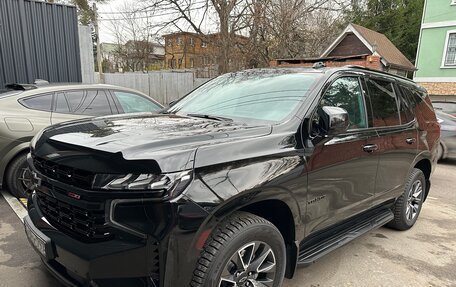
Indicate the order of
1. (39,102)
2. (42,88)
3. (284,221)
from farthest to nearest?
(42,88), (39,102), (284,221)

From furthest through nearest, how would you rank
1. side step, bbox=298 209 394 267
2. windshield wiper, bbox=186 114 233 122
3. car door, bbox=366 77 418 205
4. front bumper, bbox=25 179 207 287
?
1. car door, bbox=366 77 418 205
2. windshield wiper, bbox=186 114 233 122
3. side step, bbox=298 209 394 267
4. front bumper, bbox=25 179 207 287

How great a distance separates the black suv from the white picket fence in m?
13.7

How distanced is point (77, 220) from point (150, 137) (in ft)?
2.08

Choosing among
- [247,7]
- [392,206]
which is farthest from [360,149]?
[247,7]

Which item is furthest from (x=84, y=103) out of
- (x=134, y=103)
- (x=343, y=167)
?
(x=343, y=167)

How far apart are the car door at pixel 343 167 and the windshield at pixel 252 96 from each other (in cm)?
28

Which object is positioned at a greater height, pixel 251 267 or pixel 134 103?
pixel 134 103

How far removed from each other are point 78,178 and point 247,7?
14.1m

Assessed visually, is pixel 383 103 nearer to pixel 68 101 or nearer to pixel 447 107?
pixel 68 101

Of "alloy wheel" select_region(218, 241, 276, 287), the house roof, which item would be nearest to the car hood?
"alloy wheel" select_region(218, 241, 276, 287)

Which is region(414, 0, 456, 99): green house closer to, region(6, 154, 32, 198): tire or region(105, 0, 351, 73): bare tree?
region(105, 0, 351, 73): bare tree

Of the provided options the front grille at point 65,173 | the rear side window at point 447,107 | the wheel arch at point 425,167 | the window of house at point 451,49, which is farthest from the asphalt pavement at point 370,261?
the window of house at point 451,49

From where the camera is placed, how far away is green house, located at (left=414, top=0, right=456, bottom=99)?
21.0 metres

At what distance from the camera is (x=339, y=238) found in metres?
3.12
